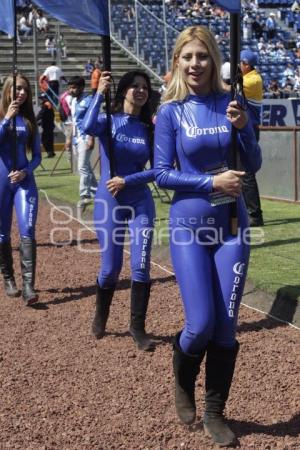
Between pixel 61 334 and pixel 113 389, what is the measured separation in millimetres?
1457

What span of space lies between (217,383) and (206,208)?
907 mm

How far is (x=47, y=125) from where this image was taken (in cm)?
2469

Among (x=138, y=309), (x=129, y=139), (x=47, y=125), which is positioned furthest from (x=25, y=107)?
(x=47, y=125)

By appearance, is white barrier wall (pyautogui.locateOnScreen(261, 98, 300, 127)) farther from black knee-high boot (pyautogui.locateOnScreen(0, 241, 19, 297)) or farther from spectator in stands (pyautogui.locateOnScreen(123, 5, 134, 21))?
black knee-high boot (pyautogui.locateOnScreen(0, 241, 19, 297))

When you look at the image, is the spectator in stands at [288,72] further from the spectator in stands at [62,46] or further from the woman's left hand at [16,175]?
the woman's left hand at [16,175]

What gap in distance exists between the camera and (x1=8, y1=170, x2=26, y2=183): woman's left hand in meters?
7.29

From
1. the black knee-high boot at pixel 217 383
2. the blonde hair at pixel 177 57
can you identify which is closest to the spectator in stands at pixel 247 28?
the blonde hair at pixel 177 57

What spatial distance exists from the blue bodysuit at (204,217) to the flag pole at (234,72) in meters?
0.03

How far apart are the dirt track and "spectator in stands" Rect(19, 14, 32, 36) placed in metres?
26.7

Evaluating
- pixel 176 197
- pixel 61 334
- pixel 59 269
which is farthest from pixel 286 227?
pixel 176 197

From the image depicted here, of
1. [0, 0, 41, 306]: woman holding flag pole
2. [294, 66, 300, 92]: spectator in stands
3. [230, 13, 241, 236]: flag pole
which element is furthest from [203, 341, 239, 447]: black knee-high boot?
[294, 66, 300, 92]: spectator in stands

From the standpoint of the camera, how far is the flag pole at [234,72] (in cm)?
384

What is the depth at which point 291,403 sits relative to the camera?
4.55m

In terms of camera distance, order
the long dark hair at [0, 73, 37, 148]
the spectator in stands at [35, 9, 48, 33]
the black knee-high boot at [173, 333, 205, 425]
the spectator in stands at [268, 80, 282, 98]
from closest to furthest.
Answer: the black knee-high boot at [173, 333, 205, 425], the long dark hair at [0, 73, 37, 148], the spectator in stands at [268, 80, 282, 98], the spectator in stands at [35, 9, 48, 33]
